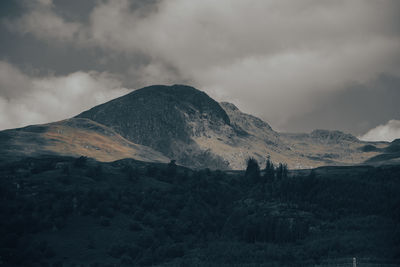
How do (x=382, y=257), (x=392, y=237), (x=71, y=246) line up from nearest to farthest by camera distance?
(x=382, y=257) → (x=392, y=237) → (x=71, y=246)

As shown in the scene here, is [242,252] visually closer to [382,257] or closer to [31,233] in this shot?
[382,257]

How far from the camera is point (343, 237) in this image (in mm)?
177875

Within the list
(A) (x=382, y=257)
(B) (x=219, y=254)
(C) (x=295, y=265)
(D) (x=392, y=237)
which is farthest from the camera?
(B) (x=219, y=254)

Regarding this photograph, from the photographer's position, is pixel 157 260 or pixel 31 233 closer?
pixel 157 260

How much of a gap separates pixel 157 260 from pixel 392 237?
89138mm

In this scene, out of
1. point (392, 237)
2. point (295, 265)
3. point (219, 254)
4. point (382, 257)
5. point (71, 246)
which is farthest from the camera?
point (71, 246)

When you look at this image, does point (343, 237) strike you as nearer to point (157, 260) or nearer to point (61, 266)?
point (157, 260)

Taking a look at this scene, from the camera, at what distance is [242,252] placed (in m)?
177

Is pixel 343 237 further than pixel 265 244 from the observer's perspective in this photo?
No

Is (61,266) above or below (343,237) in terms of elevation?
below

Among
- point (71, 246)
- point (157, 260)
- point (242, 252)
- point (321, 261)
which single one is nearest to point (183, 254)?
point (157, 260)

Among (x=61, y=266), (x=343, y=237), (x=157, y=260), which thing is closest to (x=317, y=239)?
(x=343, y=237)

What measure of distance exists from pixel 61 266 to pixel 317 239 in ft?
336

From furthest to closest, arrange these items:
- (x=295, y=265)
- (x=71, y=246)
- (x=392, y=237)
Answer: (x=71, y=246), (x=392, y=237), (x=295, y=265)
